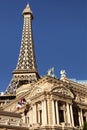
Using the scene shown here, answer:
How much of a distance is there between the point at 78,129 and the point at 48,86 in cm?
943

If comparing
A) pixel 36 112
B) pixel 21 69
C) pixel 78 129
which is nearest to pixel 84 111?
pixel 78 129

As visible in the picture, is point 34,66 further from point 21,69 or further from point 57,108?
point 57,108

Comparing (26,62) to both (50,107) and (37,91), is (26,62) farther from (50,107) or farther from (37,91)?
(50,107)

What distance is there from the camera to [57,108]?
44.3m

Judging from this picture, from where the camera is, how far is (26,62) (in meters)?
97.6

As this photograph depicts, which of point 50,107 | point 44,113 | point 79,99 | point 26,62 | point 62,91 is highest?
point 26,62

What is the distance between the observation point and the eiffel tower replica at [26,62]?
3607 inches

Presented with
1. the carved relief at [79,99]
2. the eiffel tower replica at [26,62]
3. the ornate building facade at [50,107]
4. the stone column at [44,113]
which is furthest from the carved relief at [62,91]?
the eiffel tower replica at [26,62]

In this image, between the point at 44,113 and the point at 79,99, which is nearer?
the point at 44,113

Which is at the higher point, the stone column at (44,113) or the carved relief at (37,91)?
the carved relief at (37,91)

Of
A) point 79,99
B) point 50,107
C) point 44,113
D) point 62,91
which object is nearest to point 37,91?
point 62,91

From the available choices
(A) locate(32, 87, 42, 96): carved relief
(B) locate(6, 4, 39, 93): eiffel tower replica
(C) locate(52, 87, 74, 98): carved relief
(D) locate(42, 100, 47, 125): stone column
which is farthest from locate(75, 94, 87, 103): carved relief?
(B) locate(6, 4, 39, 93): eiffel tower replica

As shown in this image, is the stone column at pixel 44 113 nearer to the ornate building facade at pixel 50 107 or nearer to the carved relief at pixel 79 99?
the ornate building facade at pixel 50 107

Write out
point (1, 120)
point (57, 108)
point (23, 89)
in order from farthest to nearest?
point (23, 89), point (57, 108), point (1, 120)
